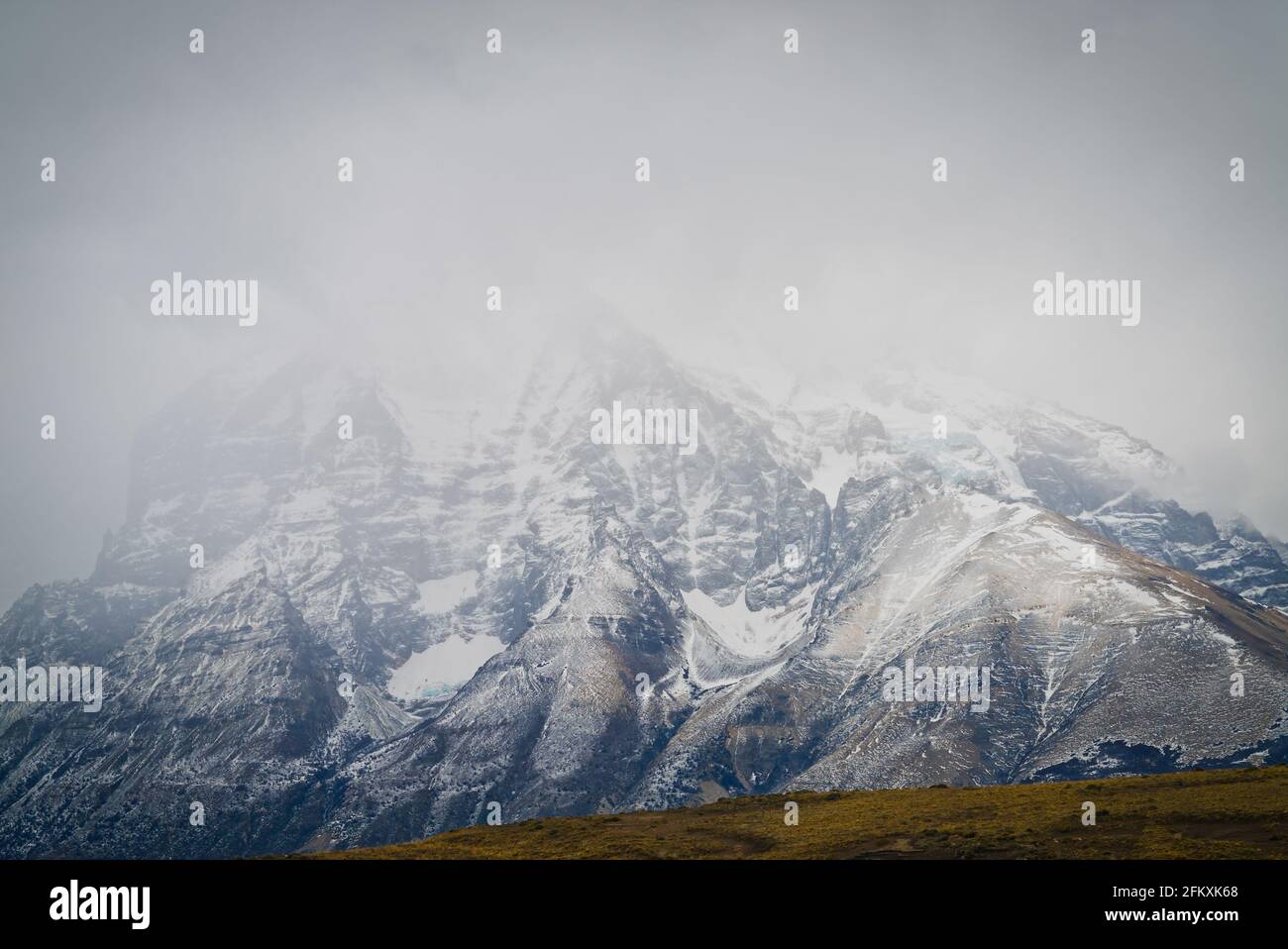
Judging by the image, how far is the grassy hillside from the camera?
10069 cm

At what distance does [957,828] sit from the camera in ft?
366

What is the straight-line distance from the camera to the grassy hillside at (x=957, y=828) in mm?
100688
